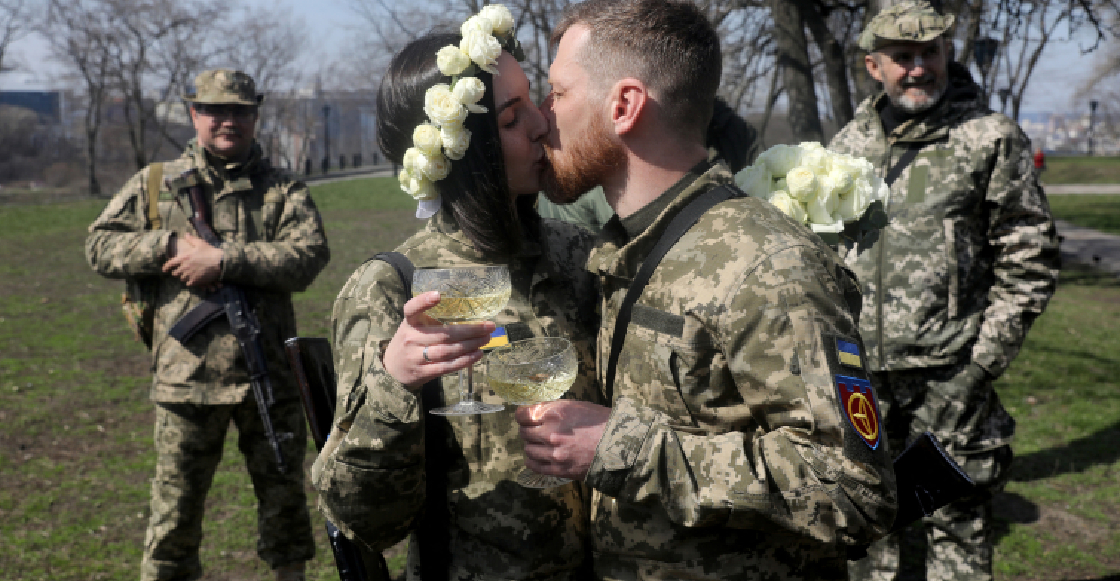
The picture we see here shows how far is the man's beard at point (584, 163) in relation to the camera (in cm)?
213

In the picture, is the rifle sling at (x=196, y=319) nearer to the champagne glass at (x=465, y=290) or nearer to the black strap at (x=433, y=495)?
the black strap at (x=433, y=495)

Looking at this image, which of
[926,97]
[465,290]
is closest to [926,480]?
[465,290]

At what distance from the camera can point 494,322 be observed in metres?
2.08

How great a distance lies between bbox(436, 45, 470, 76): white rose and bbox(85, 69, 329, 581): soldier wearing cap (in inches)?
122

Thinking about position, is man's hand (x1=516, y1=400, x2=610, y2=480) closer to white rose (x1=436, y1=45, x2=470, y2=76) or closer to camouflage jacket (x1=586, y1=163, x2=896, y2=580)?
camouflage jacket (x1=586, y1=163, x2=896, y2=580)

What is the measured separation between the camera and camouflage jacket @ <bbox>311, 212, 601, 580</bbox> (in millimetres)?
2051

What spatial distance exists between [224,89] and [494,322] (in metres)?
3.81

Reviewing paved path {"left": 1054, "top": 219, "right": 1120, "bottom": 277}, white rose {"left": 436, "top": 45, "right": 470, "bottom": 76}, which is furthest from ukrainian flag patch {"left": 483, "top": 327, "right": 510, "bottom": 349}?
paved path {"left": 1054, "top": 219, "right": 1120, "bottom": 277}

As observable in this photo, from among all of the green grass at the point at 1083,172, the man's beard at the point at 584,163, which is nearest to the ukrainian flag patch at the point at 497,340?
the man's beard at the point at 584,163

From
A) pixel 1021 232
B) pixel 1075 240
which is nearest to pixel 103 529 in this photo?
pixel 1021 232

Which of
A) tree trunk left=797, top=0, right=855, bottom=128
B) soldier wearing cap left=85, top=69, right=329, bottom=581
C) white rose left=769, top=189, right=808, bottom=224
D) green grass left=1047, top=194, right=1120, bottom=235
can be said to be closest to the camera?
white rose left=769, top=189, right=808, bottom=224

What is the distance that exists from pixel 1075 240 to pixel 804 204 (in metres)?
21.3

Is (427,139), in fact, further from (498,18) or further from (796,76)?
(796,76)

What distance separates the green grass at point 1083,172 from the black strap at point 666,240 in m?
43.8
